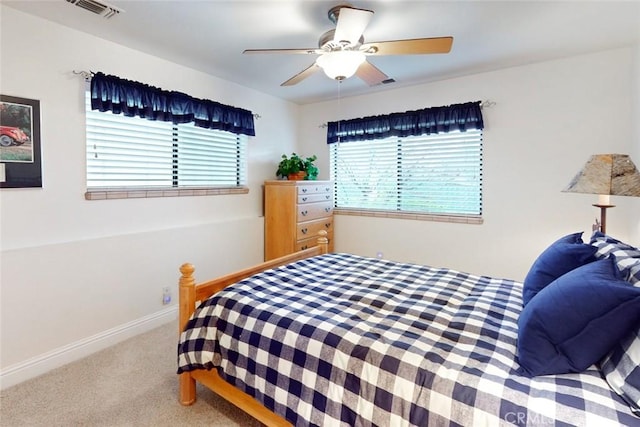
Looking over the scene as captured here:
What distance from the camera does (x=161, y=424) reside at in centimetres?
181

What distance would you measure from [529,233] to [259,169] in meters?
3.07

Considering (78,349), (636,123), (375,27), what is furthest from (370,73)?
(78,349)

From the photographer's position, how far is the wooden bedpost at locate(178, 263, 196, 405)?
1.88 m

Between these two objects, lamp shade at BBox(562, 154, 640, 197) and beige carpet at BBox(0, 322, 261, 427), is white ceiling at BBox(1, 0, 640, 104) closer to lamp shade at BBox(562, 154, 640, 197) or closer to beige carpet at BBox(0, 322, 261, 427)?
lamp shade at BBox(562, 154, 640, 197)

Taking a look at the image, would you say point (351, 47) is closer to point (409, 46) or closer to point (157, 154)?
point (409, 46)

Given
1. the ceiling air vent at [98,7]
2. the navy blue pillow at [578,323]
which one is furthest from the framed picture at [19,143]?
the navy blue pillow at [578,323]

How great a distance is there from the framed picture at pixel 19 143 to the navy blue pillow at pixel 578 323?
3033mm

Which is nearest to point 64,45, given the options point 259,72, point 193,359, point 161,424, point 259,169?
point 259,72

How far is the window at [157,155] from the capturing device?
8.73 feet

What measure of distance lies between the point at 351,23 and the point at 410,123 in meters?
2.15

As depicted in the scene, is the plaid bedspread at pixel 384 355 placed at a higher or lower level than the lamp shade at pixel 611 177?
lower

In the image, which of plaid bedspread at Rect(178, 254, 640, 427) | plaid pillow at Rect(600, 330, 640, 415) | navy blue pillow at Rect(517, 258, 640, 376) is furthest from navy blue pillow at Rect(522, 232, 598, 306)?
plaid pillow at Rect(600, 330, 640, 415)

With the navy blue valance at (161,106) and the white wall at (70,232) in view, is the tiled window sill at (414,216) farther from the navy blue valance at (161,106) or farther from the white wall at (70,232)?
the white wall at (70,232)

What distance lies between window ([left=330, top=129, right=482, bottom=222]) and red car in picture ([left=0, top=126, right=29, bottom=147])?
3.21 metres
